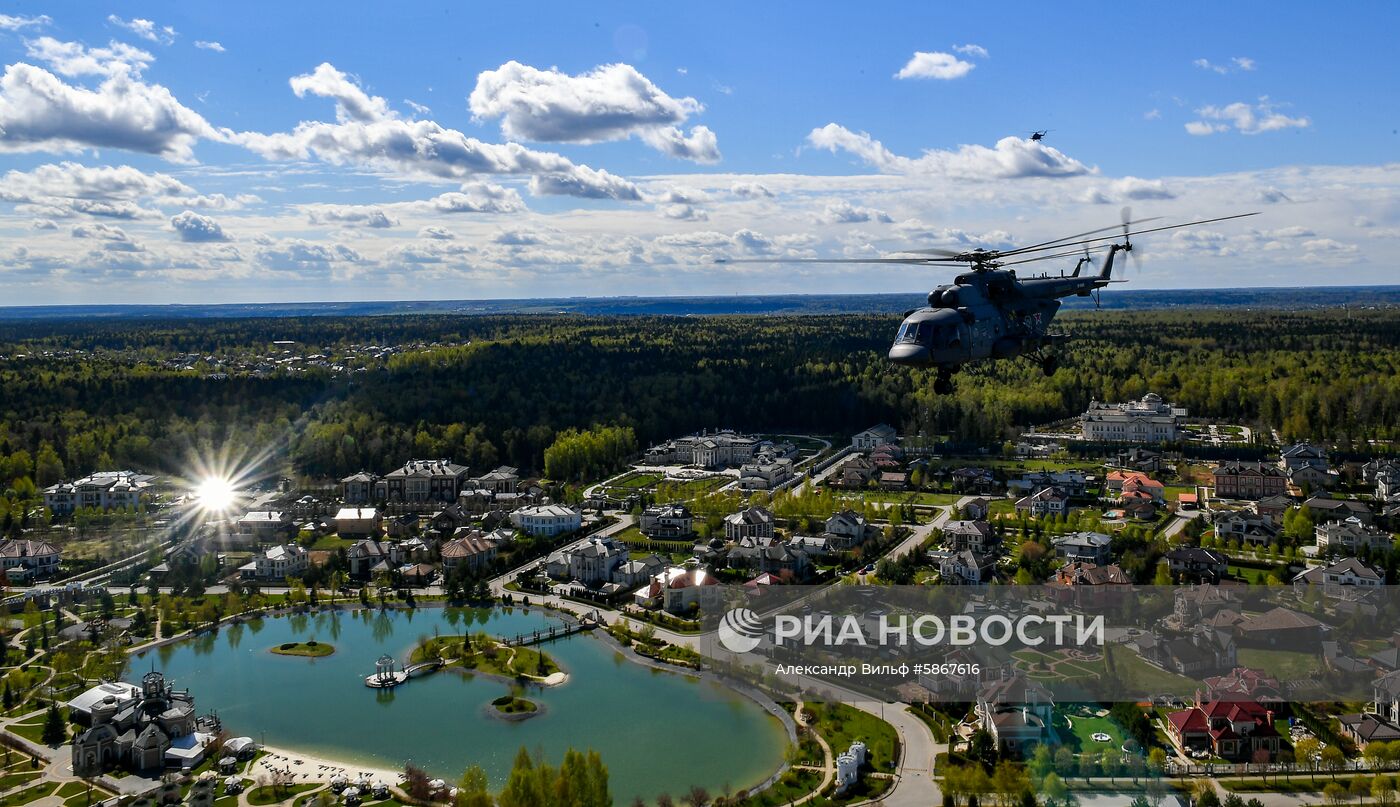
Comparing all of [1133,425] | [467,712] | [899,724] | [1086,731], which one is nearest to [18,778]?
[467,712]

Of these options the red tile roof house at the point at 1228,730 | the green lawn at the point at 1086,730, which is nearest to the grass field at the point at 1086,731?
the green lawn at the point at 1086,730

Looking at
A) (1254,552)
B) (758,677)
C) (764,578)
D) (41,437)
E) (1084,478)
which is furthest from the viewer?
(41,437)

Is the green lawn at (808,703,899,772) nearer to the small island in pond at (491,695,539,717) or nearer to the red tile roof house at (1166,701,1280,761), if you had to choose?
the red tile roof house at (1166,701,1280,761)

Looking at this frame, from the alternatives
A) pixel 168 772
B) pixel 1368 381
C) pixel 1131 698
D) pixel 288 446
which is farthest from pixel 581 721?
pixel 1368 381

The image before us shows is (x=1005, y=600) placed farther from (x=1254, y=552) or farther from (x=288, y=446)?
(x=288, y=446)

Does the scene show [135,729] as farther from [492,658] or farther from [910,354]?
[910,354]
